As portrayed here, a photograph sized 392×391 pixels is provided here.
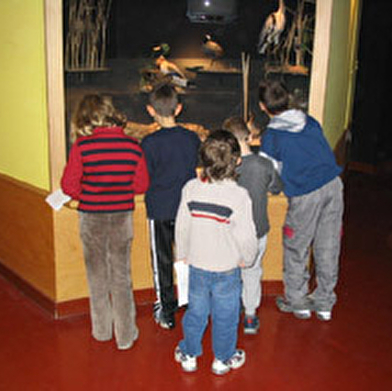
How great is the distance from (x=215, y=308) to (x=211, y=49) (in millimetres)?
1612

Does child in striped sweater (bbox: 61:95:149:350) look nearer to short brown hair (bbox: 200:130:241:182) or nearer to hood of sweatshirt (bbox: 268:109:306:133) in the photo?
short brown hair (bbox: 200:130:241:182)

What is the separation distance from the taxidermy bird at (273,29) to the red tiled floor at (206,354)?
1536 millimetres

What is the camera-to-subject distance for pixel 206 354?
2.64m

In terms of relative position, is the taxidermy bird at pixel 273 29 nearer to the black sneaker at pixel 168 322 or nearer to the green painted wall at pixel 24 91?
the green painted wall at pixel 24 91

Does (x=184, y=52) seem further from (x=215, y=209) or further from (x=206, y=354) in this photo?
(x=206, y=354)

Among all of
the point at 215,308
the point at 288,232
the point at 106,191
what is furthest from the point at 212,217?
the point at 288,232

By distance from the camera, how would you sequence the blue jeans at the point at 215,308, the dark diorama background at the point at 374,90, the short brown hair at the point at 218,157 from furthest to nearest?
the dark diorama background at the point at 374,90
the blue jeans at the point at 215,308
the short brown hair at the point at 218,157

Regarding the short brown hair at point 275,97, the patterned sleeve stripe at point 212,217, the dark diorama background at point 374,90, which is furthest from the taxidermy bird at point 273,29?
the dark diorama background at point 374,90

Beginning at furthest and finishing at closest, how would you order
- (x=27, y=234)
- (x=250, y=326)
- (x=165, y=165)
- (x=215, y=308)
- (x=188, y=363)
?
(x=27, y=234) → (x=250, y=326) → (x=165, y=165) → (x=188, y=363) → (x=215, y=308)

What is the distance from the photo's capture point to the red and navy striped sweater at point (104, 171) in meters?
2.39

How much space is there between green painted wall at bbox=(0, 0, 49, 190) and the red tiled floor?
79 centimetres

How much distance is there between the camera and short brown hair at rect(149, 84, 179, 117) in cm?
256

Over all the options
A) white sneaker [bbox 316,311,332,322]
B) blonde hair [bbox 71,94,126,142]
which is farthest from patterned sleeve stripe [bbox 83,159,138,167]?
white sneaker [bbox 316,311,332,322]

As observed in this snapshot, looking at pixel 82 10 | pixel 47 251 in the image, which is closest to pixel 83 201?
pixel 47 251
